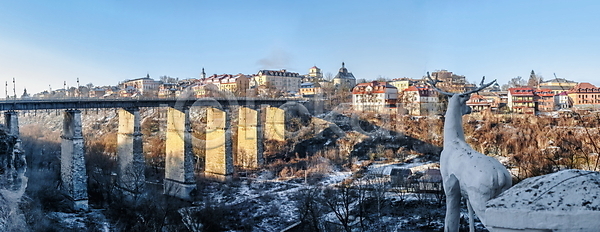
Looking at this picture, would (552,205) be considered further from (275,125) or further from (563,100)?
(563,100)

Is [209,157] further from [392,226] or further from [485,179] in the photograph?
[485,179]

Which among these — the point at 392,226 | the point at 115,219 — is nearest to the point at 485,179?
the point at 392,226

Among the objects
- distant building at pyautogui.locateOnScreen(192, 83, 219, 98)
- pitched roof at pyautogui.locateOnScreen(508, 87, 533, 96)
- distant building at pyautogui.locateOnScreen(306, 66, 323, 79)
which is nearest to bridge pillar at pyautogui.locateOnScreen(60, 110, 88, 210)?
distant building at pyautogui.locateOnScreen(192, 83, 219, 98)

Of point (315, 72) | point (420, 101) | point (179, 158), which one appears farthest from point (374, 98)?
point (315, 72)

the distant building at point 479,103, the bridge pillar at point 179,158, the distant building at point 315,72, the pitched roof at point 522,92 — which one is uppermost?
the distant building at point 315,72

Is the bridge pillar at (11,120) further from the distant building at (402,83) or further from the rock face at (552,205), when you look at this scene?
the distant building at (402,83)

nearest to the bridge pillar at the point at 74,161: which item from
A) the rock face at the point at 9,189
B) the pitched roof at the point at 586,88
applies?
the rock face at the point at 9,189
